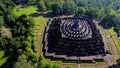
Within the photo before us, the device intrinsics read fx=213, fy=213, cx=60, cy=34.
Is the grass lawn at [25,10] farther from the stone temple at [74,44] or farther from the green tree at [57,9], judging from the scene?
the stone temple at [74,44]

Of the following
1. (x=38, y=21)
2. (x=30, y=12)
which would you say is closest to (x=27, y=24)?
(x=38, y=21)

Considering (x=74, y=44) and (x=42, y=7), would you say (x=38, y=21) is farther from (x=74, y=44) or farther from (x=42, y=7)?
(x=74, y=44)

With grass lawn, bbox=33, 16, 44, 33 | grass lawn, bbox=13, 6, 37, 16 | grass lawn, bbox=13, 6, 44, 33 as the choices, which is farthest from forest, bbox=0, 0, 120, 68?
grass lawn, bbox=33, 16, 44, 33

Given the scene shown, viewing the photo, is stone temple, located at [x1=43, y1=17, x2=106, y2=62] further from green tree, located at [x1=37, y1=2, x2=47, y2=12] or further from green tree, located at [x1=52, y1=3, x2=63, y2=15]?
green tree, located at [x1=37, y1=2, x2=47, y2=12]

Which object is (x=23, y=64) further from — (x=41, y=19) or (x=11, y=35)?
(x=41, y=19)

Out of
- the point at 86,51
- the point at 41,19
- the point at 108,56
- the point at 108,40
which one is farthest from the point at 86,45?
the point at 41,19

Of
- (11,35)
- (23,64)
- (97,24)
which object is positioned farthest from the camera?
(97,24)

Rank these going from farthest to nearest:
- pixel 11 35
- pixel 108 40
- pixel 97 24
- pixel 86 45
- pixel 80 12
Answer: pixel 80 12, pixel 97 24, pixel 108 40, pixel 11 35, pixel 86 45
